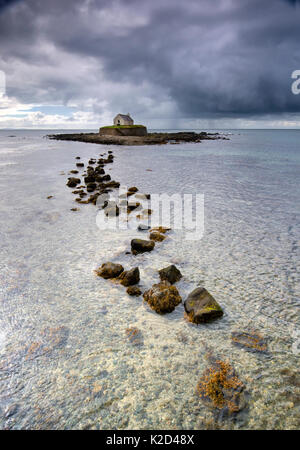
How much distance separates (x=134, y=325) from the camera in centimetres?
481

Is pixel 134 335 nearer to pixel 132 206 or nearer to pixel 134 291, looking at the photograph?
pixel 134 291

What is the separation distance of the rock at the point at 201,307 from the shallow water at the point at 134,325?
6.1 inches

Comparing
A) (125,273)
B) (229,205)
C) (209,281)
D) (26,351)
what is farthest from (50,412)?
(229,205)

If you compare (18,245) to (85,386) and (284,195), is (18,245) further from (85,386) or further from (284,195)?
(284,195)

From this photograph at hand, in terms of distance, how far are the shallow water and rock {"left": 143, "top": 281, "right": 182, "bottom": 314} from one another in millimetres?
170

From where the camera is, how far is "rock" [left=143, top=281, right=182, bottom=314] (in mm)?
5156

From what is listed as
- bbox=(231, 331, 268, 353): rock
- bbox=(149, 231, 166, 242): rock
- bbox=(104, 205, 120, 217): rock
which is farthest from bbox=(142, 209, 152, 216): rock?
bbox=(231, 331, 268, 353): rock

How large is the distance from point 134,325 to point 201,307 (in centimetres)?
140

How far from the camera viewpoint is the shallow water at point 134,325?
3.32 metres

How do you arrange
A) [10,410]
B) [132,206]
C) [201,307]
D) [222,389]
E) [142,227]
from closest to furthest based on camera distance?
Answer: [10,410], [222,389], [201,307], [142,227], [132,206]

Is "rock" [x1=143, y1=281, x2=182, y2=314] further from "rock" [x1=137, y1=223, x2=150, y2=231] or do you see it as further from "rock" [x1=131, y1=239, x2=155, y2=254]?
"rock" [x1=137, y1=223, x2=150, y2=231]

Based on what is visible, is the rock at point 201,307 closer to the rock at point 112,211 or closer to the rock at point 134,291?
the rock at point 134,291

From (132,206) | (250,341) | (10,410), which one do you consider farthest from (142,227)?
(10,410)

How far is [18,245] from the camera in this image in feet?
27.1
